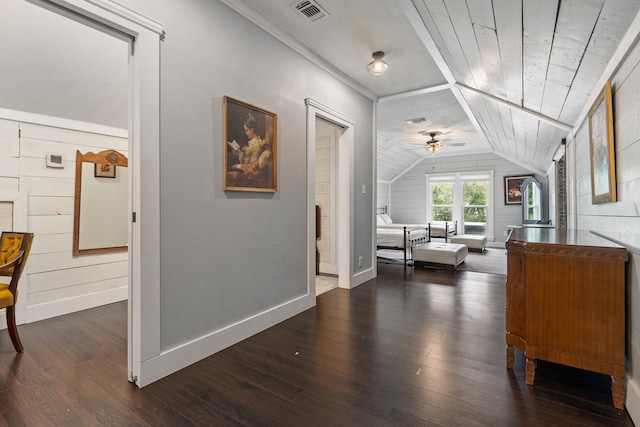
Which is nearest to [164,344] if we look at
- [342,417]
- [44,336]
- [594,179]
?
[342,417]

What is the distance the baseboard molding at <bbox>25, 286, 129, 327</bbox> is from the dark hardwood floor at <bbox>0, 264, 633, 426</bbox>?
167 mm

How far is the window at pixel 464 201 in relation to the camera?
8312 mm

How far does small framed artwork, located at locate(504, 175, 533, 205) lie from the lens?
7.77 meters

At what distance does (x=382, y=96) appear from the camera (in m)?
4.33

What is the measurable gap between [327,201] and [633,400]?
3772mm

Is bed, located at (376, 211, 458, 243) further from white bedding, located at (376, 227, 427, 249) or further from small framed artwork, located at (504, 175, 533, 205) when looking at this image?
small framed artwork, located at (504, 175, 533, 205)

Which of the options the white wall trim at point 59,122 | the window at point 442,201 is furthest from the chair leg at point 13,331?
the window at point 442,201

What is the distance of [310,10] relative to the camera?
2.43 metres

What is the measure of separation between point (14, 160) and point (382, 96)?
13.7 ft

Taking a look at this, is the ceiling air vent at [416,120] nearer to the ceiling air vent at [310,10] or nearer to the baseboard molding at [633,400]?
the ceiling air vent at [310,10]

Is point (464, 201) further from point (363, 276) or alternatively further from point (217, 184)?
point (217, 184)

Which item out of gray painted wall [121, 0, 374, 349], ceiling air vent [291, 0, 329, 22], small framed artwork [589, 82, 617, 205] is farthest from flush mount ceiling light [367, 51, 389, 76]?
small framed artwork [589, 82, 617, 205]

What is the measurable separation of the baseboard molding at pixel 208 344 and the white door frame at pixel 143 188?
0.03m

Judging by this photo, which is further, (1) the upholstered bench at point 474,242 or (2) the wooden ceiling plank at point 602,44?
(1) the upholstered bench at point 474,242
